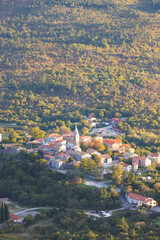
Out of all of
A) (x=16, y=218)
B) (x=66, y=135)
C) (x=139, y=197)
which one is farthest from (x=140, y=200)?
(x=66, y=135)

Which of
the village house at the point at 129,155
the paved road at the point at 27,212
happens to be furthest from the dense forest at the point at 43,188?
the village house at the point at 129,155

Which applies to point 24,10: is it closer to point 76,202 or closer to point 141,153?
point 141,153

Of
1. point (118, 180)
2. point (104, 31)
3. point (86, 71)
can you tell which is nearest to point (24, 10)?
point (104, 31)

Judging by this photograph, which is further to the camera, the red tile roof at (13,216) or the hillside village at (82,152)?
the hillside village at (82,152)

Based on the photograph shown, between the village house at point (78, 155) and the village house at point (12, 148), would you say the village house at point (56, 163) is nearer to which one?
the village house at point (78, 155)

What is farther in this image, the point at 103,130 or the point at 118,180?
the point at 103,130

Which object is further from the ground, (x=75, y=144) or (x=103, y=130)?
(x=75, y=144)
